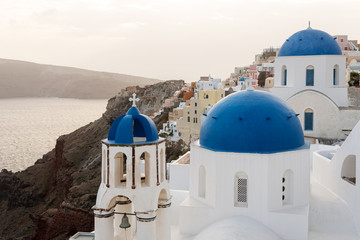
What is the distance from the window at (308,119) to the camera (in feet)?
64.3

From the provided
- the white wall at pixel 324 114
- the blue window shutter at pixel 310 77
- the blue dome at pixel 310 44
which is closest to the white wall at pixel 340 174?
the white wall at pixel 324 114

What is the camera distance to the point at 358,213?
10.3m

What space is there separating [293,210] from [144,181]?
387 centimetres

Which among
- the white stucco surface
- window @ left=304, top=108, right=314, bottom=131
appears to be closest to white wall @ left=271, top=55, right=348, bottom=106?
window @ left=304, top=108, right=314, bottom=131

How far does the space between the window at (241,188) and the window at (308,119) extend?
433 inches

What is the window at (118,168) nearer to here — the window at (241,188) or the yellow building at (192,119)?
the window at (241,188)

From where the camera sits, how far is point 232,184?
384 inches

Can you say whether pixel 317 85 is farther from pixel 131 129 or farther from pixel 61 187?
pixel 61 187

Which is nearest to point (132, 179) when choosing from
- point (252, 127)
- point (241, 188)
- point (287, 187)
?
point (241, 188)

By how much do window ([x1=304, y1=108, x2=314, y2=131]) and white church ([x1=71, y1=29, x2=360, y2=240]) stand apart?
8110mm

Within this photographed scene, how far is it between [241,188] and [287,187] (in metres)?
1.23

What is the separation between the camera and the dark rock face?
3253 cm

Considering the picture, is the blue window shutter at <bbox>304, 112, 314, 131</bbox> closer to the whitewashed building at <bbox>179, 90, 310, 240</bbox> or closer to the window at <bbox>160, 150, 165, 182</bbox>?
the whitewashed building at <bbox>179, 90, 310, 240</bbox>

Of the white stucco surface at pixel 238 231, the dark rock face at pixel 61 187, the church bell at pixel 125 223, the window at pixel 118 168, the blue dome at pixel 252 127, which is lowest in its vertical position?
the dark rock face at pixel 61 187
